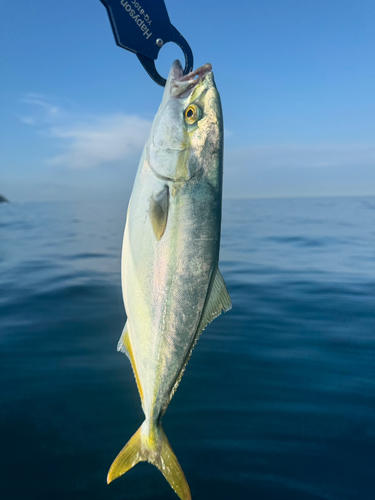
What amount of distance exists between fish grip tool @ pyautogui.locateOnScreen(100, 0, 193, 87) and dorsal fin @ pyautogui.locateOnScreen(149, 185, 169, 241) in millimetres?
827

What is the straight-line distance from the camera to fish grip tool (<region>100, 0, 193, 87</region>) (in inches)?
74.4

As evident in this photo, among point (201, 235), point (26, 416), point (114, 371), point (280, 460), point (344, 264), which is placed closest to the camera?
point (201, 235)

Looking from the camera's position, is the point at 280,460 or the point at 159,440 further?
the point at 280,460

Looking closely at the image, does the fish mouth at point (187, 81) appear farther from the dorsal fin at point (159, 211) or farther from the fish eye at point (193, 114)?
the dorsal fin at point (159, 211)

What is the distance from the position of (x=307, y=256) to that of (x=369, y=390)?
28.8 feet

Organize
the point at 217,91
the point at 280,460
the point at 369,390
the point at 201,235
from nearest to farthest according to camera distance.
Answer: the point at 201,235 → the point at 217,91 → the point at 280,460 → the point at 369,390

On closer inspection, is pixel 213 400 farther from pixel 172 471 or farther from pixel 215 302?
pixel 215 302

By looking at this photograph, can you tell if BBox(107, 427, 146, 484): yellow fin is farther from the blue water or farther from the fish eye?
the fish eye

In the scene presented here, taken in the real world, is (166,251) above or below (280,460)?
above

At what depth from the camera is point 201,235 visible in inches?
70.3

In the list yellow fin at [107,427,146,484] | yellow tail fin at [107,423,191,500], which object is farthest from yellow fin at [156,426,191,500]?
yellow fin at [107,427,146,484]

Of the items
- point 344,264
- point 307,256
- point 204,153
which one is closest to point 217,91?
point 204,153

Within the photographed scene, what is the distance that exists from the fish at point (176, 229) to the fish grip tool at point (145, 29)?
18cm

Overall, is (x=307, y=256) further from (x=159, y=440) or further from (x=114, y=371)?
(x=159, y=440)
